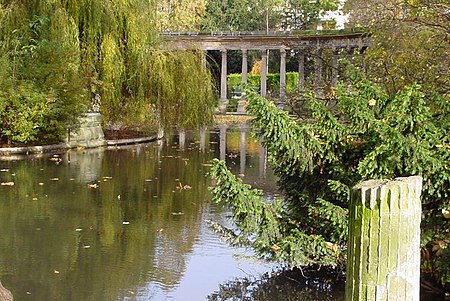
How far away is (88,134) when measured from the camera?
19156 millimetres

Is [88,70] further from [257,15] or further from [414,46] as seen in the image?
[257,15]

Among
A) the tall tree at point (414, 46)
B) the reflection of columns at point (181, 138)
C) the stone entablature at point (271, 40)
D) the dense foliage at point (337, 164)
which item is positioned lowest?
the reflection of columns at point (181, 138)

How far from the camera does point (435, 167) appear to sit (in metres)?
5.40

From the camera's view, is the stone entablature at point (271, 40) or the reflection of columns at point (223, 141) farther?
the stone entablature at point (271, 40)

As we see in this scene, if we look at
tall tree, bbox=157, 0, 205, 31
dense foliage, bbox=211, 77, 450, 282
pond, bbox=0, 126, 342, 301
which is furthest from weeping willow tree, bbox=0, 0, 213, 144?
tall tree, bbox=157, 0, 205, 31

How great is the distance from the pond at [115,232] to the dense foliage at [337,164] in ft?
2.43

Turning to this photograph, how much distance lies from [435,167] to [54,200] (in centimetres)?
682

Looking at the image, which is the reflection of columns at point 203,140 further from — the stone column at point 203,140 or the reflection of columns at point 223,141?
the reflection of columns at point 223,141

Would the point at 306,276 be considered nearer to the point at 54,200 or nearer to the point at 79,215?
the point at 79,215

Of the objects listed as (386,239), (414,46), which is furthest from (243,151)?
(386,239)

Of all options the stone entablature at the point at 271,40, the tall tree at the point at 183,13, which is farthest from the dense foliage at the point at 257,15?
the stone entablature at the point at 271,40

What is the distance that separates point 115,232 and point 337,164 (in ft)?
12.1

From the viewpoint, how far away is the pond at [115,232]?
6656mm

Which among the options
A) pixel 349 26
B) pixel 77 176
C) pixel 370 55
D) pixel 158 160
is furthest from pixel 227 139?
pixel 349 26
